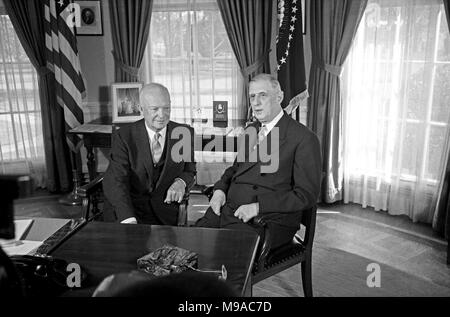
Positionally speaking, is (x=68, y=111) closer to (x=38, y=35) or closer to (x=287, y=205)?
(x=38, y=35)

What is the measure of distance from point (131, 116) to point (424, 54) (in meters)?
2.65

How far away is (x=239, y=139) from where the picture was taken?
299 cm

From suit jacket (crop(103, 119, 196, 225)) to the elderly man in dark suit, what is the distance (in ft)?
0.94

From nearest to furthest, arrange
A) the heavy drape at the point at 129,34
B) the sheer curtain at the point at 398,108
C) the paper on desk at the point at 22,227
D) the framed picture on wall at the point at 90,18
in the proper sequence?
1. the paper on desk at the point at 22,227
2. the sheer curtain at the point at 398,108
3. the heavy drape at the point at 129,34
4. the framed picture on wall at the point at 90,18

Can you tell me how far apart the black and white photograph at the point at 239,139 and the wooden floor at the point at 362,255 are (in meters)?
0.02

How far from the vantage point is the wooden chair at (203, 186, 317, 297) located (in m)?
2.38

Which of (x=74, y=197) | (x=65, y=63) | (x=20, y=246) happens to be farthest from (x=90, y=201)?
(x=65, y=63)

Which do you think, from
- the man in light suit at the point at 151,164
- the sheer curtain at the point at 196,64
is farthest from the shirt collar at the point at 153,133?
the sheer curtain at the point at 196,64

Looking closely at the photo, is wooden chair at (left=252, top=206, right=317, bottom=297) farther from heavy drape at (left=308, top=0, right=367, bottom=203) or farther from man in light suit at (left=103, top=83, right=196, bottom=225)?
heavy drape at (left=308, top=0, right=367, bottom=203)

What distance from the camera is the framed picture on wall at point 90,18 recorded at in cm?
490

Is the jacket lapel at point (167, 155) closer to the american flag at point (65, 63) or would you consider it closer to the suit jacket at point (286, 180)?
the suit jacket at point (286, 180)

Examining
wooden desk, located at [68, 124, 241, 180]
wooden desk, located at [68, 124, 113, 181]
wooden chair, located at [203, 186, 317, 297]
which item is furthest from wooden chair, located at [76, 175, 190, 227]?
wooden desk, located at [68, 124, 113, 181]

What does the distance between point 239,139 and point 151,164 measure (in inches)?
21.8

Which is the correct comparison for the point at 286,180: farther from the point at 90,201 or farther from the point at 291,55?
the point at 291,55
